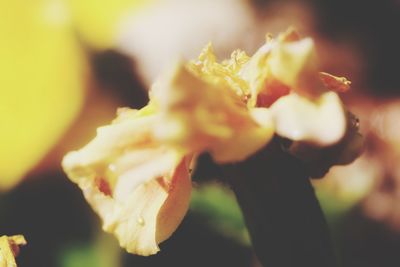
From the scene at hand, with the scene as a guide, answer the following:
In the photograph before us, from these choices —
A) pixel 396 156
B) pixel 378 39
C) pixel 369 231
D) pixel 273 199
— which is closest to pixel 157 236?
pixel 273 199

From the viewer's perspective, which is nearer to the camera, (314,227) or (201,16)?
(314,227)

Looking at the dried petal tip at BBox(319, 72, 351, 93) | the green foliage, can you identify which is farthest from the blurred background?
the dried petal tip at BBox(319, 72, 351, 93)

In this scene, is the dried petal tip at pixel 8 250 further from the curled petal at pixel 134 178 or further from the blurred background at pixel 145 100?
the blurred background at pixel 145 100

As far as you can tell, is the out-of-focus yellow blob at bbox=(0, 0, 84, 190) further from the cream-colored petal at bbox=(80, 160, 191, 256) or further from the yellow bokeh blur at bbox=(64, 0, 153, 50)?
the cream-colored petal at bbox=(80, 160, 191, 256)

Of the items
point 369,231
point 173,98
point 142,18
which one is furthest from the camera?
point 142,18

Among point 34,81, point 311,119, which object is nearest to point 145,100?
point 34,81

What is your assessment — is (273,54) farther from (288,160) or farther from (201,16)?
(201,16)

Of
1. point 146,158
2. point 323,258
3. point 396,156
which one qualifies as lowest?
point 396,156
